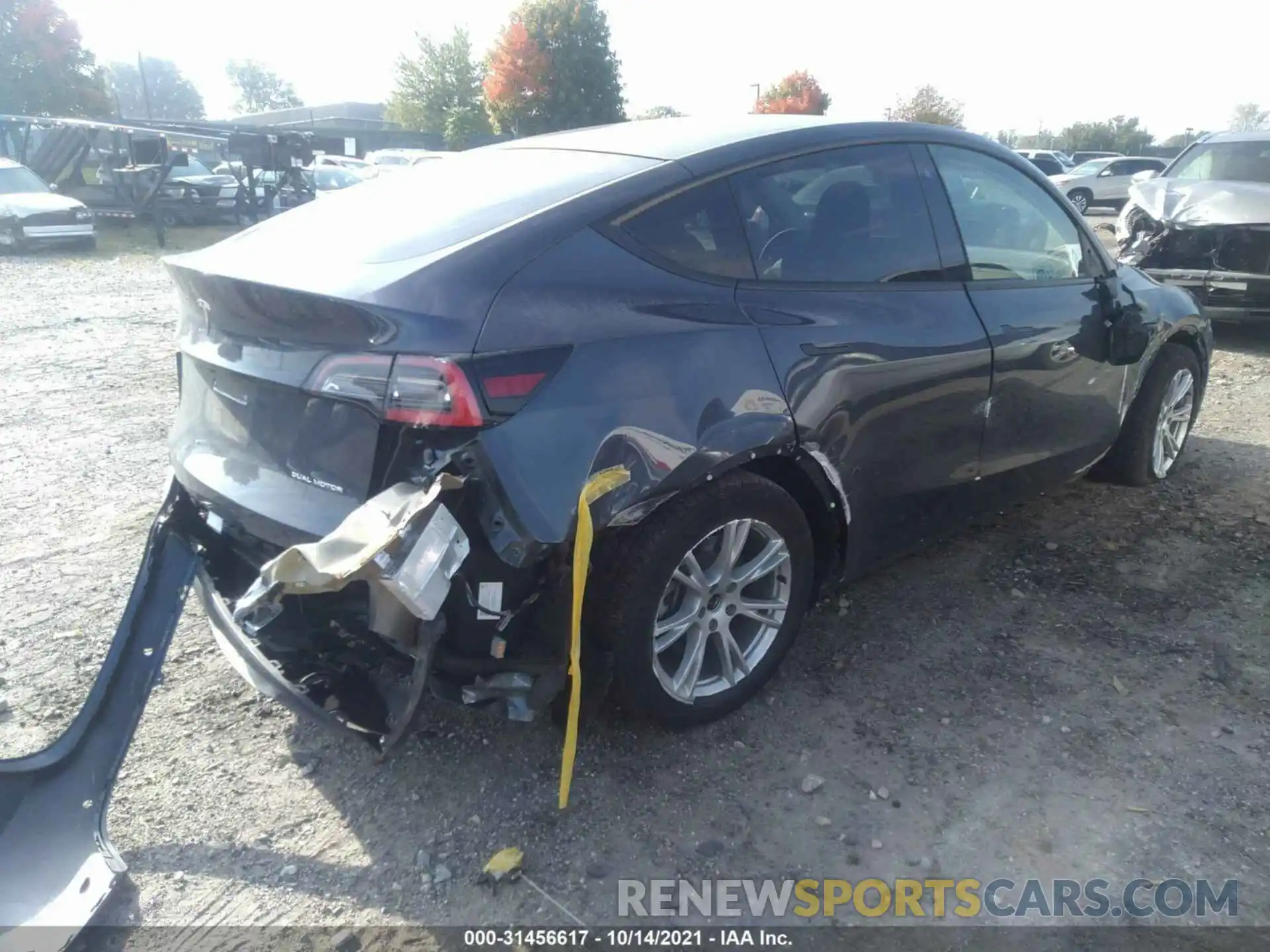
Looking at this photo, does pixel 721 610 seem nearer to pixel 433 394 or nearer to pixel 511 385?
pixel 511 385

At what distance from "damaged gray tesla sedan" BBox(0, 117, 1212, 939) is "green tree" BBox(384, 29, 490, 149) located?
207 feet

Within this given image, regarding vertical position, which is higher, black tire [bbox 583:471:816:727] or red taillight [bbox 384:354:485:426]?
red taillight [bbox 384:354:485:426]

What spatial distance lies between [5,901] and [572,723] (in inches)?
54.2

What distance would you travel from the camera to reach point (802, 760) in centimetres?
280

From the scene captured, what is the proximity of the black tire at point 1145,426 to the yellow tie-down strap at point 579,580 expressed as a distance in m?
3.23

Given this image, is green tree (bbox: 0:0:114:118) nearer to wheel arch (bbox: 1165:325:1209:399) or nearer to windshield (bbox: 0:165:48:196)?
windshield (bbox: 0:165:48:196)

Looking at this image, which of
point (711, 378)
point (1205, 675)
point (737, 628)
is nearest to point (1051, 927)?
point (737, 628)

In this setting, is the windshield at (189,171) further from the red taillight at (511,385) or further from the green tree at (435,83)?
the green tree at (435,83)

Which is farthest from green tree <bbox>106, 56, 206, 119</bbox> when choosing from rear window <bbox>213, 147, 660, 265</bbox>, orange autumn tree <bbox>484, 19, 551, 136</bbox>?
rear window <bbox>213, 147, 660, 265</bbox>

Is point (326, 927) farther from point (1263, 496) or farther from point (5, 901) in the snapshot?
point (1263, 496)

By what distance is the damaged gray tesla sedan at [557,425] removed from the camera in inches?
87.7

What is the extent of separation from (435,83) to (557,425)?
6601 centimetres

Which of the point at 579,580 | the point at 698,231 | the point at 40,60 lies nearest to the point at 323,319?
the point at 579,580

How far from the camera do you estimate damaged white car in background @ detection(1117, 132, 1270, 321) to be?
769cm
